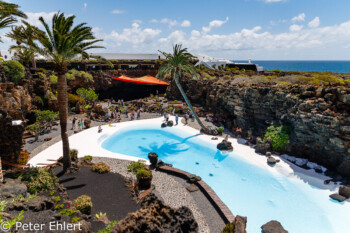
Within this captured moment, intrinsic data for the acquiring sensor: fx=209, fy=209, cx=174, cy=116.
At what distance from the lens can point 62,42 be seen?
Answer: 13.2 metres

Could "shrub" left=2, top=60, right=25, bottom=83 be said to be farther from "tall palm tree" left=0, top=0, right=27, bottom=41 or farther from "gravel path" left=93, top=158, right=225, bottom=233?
"gravel path" left=93, top=158, right=225, bottom=233

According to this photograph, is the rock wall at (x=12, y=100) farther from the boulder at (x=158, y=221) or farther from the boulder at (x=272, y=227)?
the boulder at (x=272, y=227)

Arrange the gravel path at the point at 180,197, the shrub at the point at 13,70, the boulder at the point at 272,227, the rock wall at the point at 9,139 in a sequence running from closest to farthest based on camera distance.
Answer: the gravel path at the point at 180,197
the boulder at the point at 272,227
the rock wall at the point at 9,139
the shrub at the point at 13,70

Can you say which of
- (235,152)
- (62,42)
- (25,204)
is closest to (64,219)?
(25,204)

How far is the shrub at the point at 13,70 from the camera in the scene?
2357 centimetres

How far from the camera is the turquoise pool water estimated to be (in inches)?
519

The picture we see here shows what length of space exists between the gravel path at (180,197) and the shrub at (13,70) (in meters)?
16.7

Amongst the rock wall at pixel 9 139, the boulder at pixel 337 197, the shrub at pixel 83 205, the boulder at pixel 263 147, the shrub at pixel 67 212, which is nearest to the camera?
the shrub at pixel 67 212

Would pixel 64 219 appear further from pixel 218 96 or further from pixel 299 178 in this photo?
pixel 218 96

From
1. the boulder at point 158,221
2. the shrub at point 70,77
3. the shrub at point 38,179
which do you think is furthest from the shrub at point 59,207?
the shrub at point 70,77

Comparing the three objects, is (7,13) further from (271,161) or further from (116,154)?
(271,161)

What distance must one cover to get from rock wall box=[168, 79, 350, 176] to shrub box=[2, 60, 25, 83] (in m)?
26.5

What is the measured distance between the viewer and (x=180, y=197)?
13391 mm

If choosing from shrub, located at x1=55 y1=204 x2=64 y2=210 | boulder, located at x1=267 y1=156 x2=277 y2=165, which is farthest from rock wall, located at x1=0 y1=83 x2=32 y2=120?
boulder, located at x1=267 y1=156 x2=277 y2=165
